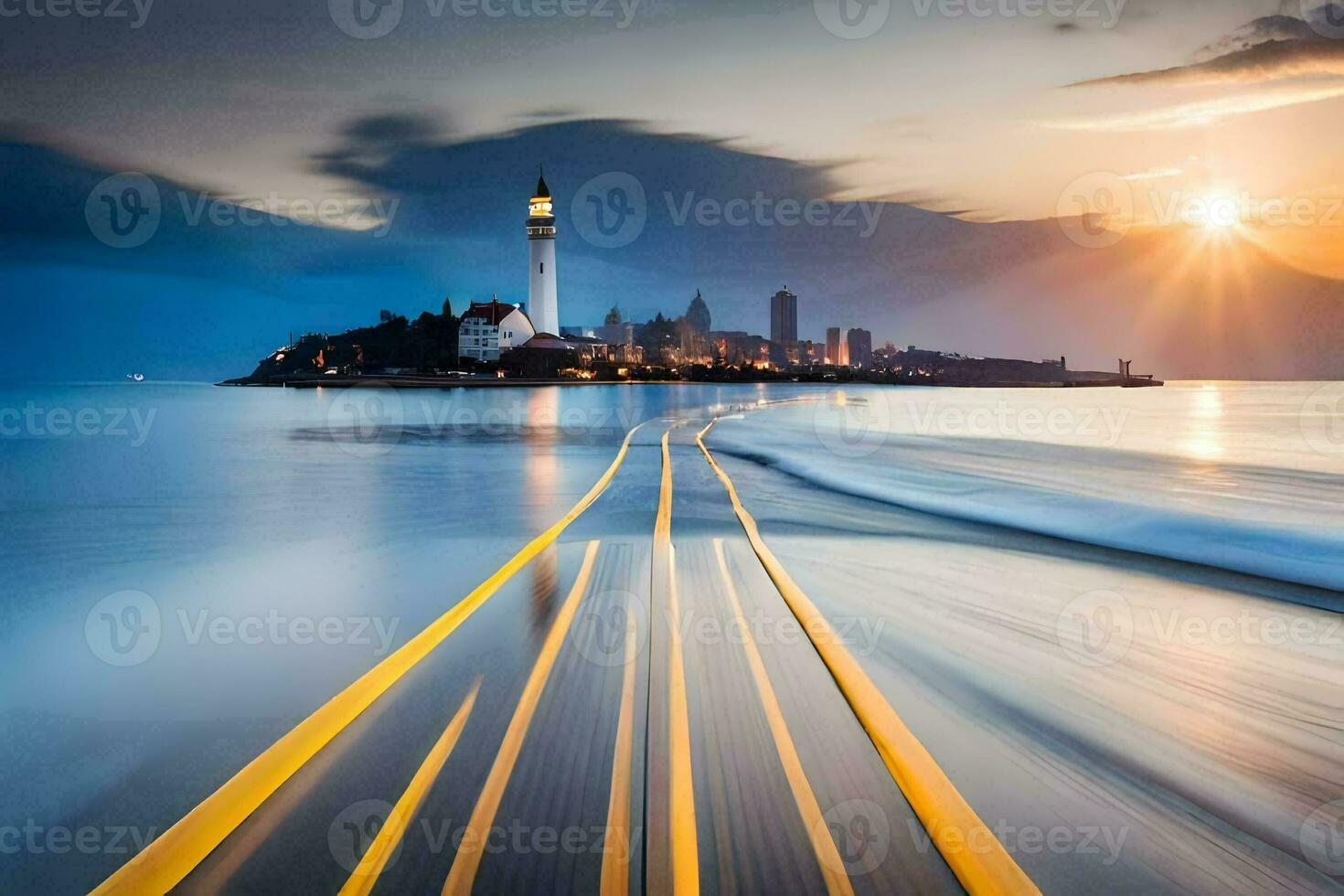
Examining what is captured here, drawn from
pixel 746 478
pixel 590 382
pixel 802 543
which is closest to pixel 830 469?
pixel 746 478

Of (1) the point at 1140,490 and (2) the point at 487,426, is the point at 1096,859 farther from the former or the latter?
(2) the point at 487,426

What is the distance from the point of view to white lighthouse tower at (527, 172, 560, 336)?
16638 cm
